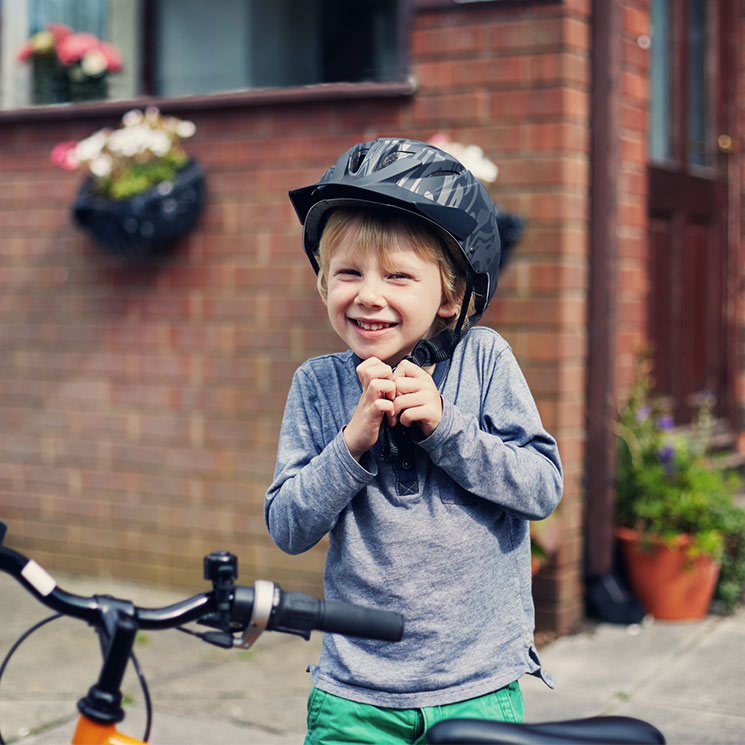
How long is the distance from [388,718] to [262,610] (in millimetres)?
638

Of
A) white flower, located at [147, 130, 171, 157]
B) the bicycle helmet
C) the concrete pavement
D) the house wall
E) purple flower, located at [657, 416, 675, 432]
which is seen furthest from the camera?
white flower, located at [147, 130, 171, 157]

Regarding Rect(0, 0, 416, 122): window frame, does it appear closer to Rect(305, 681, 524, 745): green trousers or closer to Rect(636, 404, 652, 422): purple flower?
Rect(636, 404, 652, 422): purple flower

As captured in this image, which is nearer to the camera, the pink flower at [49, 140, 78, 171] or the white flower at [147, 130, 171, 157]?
the white flower at [147, 130, 171, 157]

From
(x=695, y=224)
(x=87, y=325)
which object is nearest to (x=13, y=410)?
(x=87, y=325)

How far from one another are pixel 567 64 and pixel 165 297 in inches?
86.8

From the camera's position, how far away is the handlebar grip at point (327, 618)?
5.14 ft

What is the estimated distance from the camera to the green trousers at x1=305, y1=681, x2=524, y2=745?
209cm

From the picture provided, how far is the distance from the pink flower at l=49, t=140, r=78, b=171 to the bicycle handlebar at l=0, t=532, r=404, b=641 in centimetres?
429

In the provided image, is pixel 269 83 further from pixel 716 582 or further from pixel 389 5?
pixel 716 582

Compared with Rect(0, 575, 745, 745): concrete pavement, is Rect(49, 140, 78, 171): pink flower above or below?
above

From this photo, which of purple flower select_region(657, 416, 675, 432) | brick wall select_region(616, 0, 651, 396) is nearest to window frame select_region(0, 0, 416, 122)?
brick wall select_region(616, 0, 651, 396)

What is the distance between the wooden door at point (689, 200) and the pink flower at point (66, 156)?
283 cm

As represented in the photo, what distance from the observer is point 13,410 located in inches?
242

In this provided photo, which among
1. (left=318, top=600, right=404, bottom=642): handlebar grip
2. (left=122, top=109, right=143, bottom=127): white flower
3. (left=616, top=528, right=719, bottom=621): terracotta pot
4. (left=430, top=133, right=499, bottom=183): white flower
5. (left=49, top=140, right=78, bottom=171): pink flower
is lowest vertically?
(left=616, top=528, right=719, bottom=621): terracotta pot
